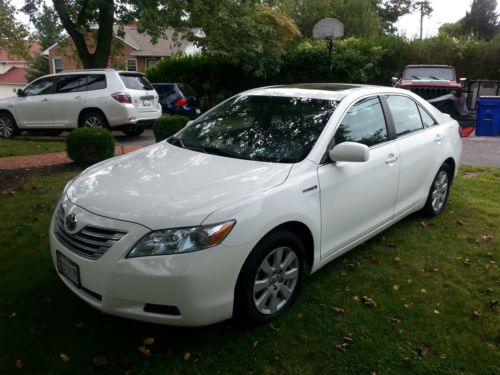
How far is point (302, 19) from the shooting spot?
98.7 ft

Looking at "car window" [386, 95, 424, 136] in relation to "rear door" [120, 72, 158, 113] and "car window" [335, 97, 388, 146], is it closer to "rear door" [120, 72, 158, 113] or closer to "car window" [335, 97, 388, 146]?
"car window" [335, 97, 388, 146]

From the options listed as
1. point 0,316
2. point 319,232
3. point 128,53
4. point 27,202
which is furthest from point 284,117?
point 128,53

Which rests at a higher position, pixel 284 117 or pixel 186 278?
pixel 284 117

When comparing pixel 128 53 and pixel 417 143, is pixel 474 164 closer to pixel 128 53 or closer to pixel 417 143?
pixel 417 143

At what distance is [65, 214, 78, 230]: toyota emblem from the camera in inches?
117

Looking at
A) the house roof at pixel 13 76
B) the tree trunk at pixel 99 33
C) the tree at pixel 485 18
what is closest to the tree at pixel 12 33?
the tree trunk at pixel 99 33

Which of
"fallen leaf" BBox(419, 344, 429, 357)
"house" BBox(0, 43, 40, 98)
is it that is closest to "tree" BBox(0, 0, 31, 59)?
"fallen leaf" BBox(419, 344, 429, 357)

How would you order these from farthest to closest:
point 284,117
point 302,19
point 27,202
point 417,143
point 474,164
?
point 302,19, point 474,164, point 27,202, point 417,143, point 284,117

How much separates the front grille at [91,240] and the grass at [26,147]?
7669 mm

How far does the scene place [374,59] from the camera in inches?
678

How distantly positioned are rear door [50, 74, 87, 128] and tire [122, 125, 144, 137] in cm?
122

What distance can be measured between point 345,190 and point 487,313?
1374 millimetres

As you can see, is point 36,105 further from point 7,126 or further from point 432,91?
point 432,91

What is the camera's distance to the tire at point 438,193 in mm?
5191
